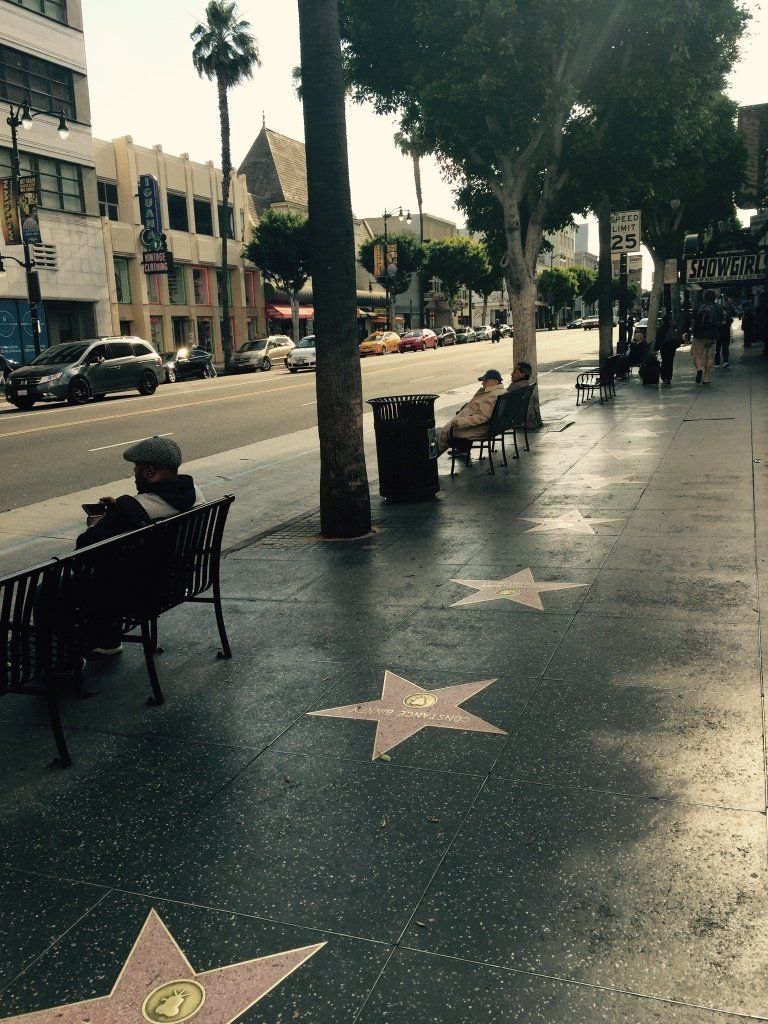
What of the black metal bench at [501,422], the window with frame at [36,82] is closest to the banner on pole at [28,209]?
the window with frame at [36,82]

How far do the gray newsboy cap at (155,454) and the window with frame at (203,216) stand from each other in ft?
165

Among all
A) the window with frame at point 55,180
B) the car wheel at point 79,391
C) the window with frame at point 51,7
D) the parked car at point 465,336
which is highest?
the window with frame at point 51,7

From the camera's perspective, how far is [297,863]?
314cm

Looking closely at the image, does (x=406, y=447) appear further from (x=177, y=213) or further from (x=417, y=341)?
A: (x=417, y=341)

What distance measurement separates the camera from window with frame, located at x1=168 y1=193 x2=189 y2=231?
164 ft

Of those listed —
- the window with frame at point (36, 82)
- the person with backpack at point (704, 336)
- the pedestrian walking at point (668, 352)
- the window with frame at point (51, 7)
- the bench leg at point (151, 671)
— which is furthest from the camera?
the window with frame at point (51, 7)

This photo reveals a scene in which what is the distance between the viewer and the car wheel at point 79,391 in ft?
84.8

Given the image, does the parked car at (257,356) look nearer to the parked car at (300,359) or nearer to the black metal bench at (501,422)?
the parked car at (300,359)

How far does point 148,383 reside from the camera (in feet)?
93.6

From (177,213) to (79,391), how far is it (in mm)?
27933

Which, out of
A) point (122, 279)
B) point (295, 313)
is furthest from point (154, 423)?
point (295, 313)

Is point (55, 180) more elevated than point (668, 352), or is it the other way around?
point (55, 180)

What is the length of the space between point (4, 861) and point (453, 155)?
46.4 ft

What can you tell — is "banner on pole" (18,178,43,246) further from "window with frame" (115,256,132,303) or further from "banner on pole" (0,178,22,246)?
"window with frame" (115,256,132,303)
